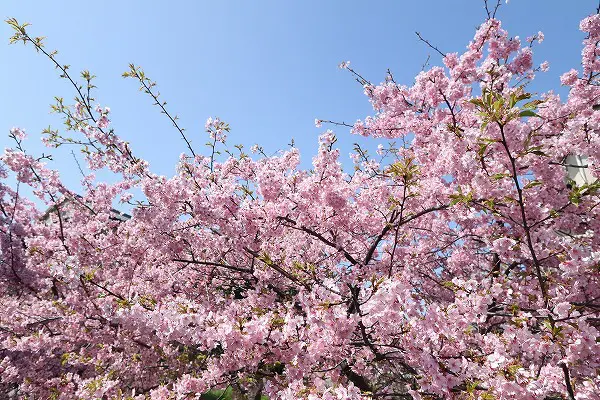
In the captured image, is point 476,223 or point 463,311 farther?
point 476,223

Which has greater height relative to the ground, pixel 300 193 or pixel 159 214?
pixel 300 193

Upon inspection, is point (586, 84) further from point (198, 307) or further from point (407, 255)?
point (198, 307)

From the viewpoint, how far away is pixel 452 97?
23.9ft

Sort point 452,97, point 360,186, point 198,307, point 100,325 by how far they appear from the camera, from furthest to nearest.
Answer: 1. point 452,97
2. point 360,186
3. point 100,325
4. point 198,307

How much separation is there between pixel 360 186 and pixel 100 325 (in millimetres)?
5265

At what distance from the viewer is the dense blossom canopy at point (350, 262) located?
340 centimetres

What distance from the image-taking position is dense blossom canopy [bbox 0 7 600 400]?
340 centimetres

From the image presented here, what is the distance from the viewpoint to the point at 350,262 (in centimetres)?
626

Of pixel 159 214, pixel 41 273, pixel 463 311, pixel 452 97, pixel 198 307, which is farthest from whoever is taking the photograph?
pixel 41 273

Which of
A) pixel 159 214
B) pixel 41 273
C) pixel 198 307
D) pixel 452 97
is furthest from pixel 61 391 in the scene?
pixel 452 97

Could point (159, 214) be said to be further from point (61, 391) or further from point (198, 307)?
point (61, 391)

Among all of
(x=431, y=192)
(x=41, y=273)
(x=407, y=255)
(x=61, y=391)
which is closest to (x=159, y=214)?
(x=61, y=391)

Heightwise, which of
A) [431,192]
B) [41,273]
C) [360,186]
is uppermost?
[360,186]

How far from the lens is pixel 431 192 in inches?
228
